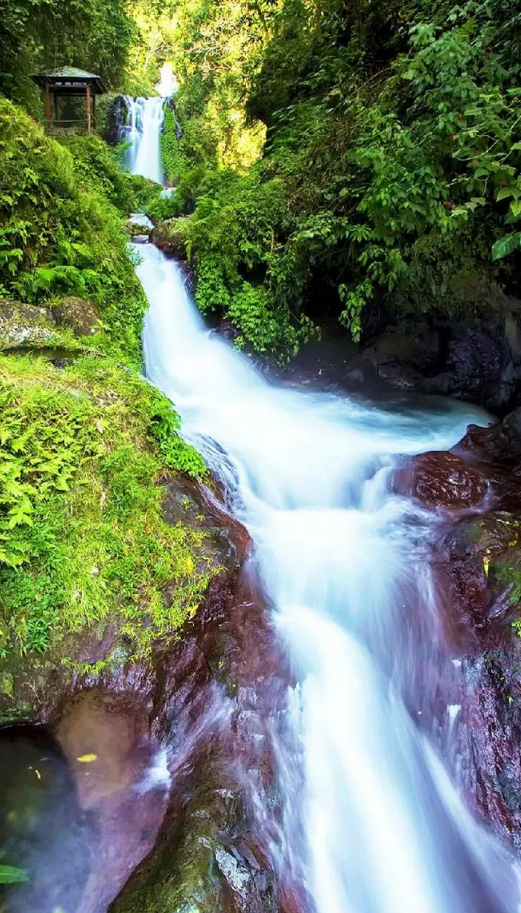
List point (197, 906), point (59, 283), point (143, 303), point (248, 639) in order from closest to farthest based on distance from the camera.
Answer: point (197, 906), point (248, 639), point (59, 283), point (143, 303)

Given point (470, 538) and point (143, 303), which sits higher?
point (143, 303)

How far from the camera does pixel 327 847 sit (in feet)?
10.5

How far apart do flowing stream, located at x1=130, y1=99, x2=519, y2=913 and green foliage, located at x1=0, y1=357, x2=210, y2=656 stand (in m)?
1.08

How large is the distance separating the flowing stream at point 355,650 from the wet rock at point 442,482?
8.2 inches

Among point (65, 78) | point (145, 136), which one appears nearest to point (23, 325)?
point (65, 78)

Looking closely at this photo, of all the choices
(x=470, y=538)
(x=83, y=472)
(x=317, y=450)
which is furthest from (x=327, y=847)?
(x=317, y=450)

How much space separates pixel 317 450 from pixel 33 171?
4904 mm

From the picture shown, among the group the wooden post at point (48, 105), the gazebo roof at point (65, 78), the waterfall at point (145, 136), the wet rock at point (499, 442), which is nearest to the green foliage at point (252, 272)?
the wet rock at point (499, 442)

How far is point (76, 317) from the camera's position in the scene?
6.02 metres

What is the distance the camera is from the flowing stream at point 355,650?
3.17 m

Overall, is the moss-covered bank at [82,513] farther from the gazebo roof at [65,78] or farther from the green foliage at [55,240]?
the gazebo roof at [65,78]

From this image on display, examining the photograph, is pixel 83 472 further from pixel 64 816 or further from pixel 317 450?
pixel 317 450

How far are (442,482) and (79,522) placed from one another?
3.74 metres

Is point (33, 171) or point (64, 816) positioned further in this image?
point (33, 171)
